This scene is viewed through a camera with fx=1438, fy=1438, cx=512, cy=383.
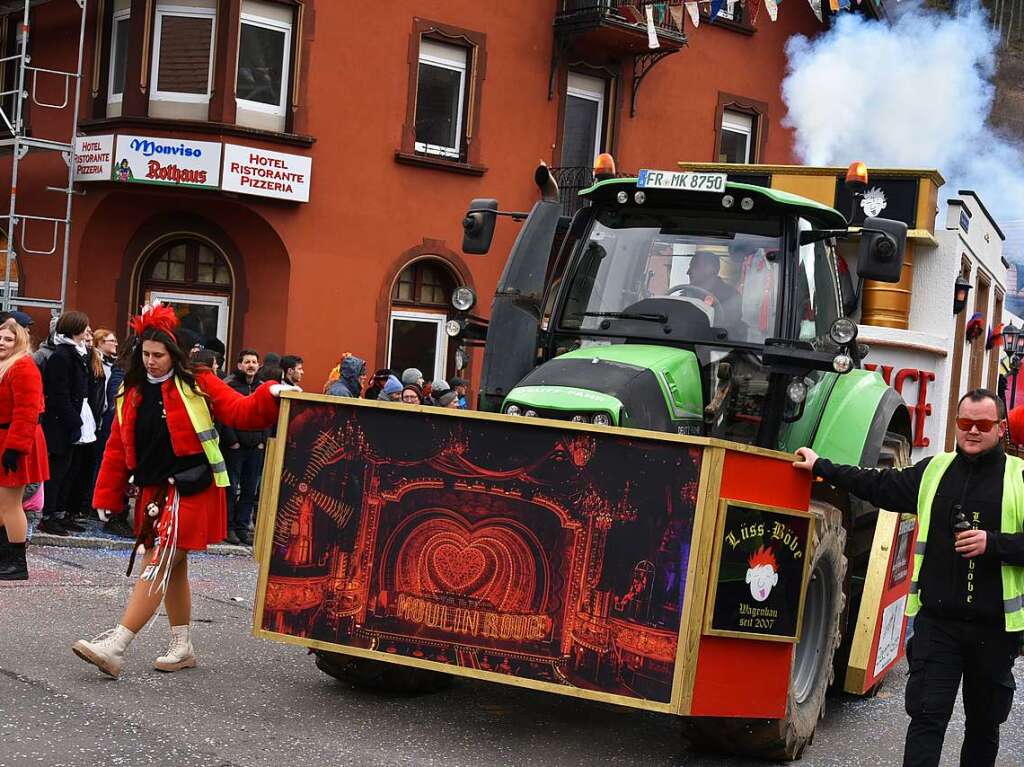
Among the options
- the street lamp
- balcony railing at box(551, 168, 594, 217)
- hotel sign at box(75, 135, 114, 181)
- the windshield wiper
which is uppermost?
balcony railing at box(551, 168, 594, 217)

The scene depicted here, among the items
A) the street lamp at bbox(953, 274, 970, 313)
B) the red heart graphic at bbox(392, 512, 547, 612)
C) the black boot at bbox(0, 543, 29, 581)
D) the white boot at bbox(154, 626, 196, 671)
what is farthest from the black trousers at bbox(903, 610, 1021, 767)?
the black boot at bbox(0, 543, 29, 581)

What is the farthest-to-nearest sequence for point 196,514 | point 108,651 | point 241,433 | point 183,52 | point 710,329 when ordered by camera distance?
point 183,52 < point 241,433 < point 710,329 < point 196,514 < point 108,651

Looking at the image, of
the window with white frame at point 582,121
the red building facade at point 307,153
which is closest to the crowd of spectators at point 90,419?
the red building facade at point 307,153

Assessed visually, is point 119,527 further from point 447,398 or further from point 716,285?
point 716,285

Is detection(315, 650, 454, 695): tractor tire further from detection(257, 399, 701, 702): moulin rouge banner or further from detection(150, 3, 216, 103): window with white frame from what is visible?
detection(150, 3, 216, 103): window with white frame

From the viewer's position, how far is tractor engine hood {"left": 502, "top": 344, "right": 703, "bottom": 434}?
633cm

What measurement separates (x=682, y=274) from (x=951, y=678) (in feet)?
8.67

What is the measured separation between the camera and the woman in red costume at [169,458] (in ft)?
22.5

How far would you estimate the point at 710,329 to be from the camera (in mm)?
7039

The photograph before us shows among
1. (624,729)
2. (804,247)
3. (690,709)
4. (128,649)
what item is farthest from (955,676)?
(128,649)

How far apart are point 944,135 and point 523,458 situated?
1772 centimetres

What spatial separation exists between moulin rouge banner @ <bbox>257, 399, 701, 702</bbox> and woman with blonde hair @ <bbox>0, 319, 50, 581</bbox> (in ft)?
9.60

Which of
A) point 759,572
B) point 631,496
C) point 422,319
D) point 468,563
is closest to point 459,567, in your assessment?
point 468,563

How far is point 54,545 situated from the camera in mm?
10742
